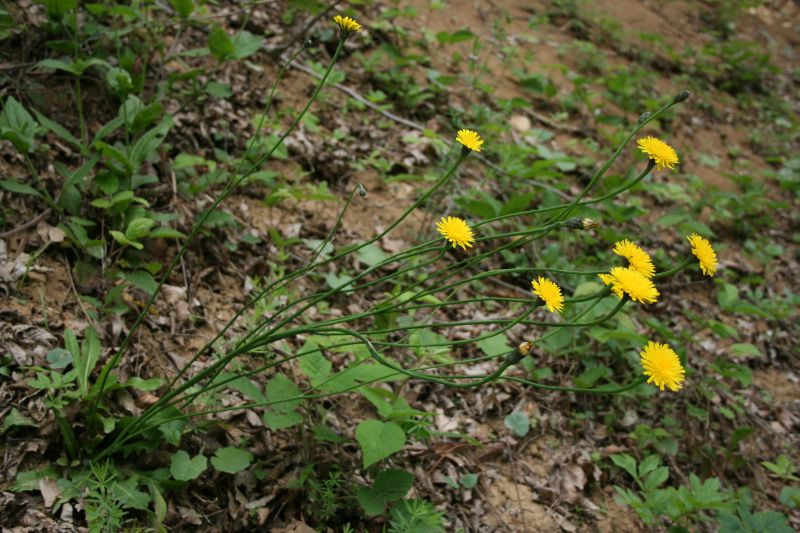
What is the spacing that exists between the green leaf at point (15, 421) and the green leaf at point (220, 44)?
6.30 feet

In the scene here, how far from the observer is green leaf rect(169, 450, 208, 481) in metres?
1.81

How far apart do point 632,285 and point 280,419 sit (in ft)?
3.97

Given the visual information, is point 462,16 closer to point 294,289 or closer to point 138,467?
point 294,289

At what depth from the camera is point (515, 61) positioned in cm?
563

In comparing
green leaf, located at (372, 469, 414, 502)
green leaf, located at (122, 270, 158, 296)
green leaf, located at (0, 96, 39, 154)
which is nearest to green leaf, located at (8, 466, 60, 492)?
green leaf, located at (122, 270, 158, 296)

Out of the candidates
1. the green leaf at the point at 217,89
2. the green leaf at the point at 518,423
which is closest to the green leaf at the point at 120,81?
the green leaf at the point at 217,89

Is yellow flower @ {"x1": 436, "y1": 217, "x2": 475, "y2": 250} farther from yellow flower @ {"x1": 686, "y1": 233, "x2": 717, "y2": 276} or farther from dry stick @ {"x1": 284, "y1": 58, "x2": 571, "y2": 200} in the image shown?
dry stick @ {"x1": 284, "y1": 58, "x2": 571, "y2": 200}

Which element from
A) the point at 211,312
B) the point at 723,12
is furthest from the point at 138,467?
the point at 723,12

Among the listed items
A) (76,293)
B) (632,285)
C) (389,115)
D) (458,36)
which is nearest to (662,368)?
(632,285)

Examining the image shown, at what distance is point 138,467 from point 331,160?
2.26 m

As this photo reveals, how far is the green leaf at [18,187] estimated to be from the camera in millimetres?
2298

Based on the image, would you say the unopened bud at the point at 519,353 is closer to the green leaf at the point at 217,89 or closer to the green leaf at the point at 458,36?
the green leaf at the point at 217,89

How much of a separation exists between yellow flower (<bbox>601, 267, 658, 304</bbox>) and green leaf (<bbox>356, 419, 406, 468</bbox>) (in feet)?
2.90

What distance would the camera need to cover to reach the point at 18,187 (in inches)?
91.6
